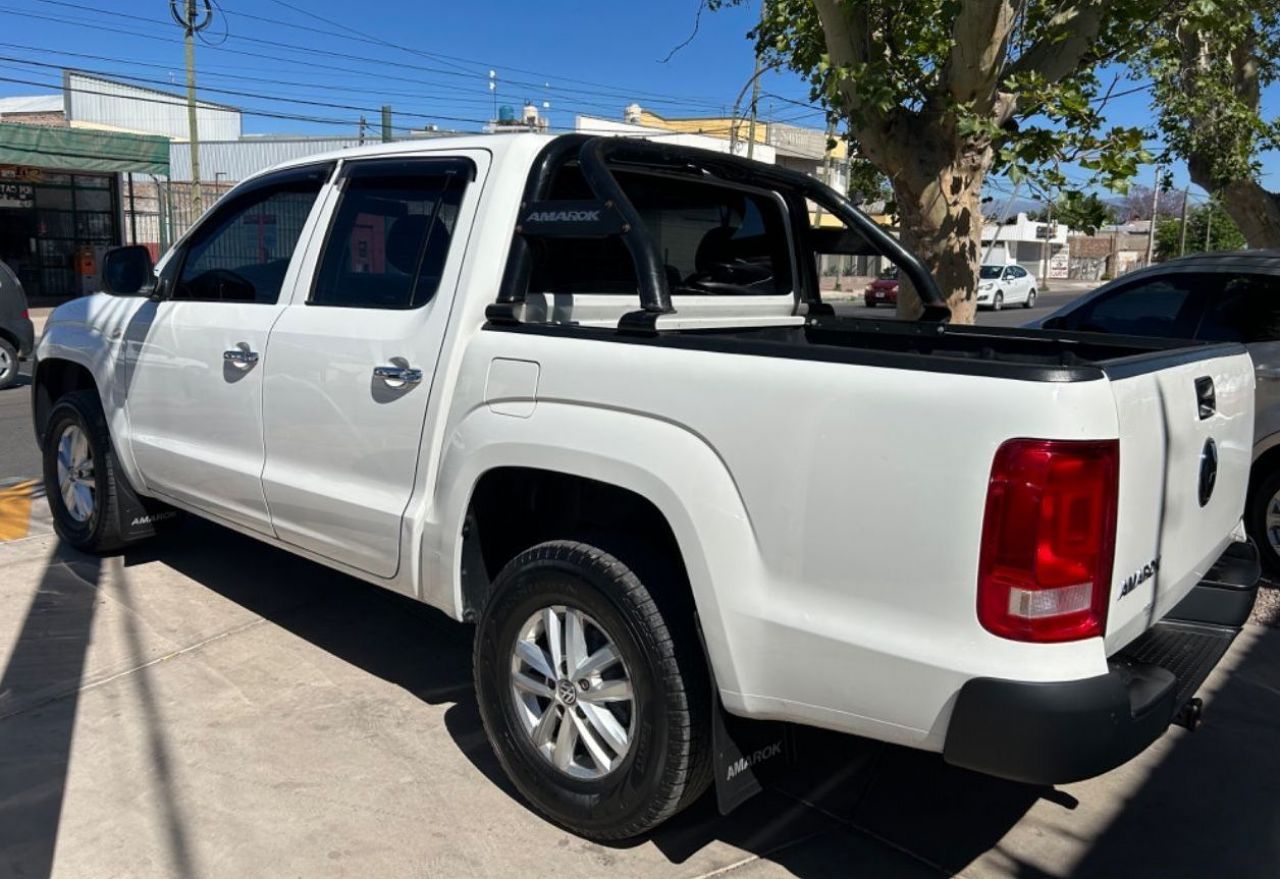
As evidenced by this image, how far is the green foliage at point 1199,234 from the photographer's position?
5175 cm

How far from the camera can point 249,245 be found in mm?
4645

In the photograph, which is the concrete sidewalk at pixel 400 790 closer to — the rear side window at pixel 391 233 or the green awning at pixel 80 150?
the rear side window at pixel 391 233

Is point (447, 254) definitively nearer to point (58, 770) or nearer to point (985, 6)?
point (58, 770)

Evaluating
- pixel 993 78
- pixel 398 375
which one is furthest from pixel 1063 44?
pixel 398 375

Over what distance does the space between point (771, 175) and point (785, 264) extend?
417 mm

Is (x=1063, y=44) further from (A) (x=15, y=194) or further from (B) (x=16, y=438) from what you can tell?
(A) (x=15, y=194)

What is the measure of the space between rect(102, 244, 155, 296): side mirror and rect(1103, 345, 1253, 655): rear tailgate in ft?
14.0

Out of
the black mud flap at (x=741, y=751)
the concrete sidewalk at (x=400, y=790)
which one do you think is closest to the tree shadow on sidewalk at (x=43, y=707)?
the concrete sidewalk at (x=400, y=790)

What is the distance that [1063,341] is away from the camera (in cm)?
392

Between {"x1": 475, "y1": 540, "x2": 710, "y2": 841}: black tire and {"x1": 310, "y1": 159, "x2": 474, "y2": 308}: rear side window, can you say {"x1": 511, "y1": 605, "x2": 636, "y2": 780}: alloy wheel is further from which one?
{"x1": 310, "y1": 159, "x2": 474, "y2": 308}: rear side window

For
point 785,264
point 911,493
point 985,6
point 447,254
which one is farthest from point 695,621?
point 985,6

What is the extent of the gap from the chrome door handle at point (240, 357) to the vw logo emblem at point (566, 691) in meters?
1.91

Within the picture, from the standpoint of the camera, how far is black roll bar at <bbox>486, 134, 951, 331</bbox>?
3141mm

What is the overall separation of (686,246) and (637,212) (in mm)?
561
